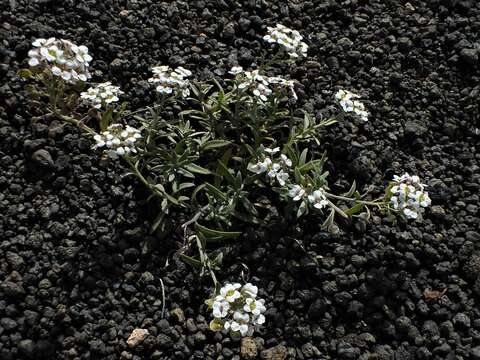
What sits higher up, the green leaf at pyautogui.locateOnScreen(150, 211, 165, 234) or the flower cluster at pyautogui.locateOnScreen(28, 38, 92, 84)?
the flower cluster at pyautogui.locateOnScreen(28, 38, 92, 84)

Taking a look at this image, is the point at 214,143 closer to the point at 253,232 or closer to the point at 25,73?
the point at 253,232

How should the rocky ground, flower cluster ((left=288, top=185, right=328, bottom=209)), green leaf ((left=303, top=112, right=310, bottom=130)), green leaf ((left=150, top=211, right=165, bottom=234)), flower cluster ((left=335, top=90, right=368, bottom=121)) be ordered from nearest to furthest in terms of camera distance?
the rocky ground → flower cluster ((left=288, top=185, right=328, bottom=209)) → green leaf ((left=150, top=211, right=165, bottom=234)) → flower cluster ((left=335, top=90, right=368, bottom=121)) → green leaf ((left=303, top=112, right=310, bottom=130))

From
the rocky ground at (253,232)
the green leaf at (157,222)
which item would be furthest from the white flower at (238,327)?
the green leaf at (157,222)

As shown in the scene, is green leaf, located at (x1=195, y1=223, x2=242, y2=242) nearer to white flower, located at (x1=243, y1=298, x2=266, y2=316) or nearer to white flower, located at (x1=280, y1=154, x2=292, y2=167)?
white flower, located at (x1=280, y1=154, x2=292, y2=167)

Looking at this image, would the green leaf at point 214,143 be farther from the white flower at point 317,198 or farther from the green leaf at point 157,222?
the white flower at point 317,198

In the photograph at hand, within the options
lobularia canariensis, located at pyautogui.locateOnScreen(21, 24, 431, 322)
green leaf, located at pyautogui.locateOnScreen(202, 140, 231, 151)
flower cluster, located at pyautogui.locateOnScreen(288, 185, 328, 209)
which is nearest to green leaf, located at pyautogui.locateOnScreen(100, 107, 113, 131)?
lobularia canariensis, located at pyautogui.locateOnScreen(21, 24, 431, 322)

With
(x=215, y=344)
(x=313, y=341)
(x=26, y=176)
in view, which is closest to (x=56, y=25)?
(x=26, y=176)
